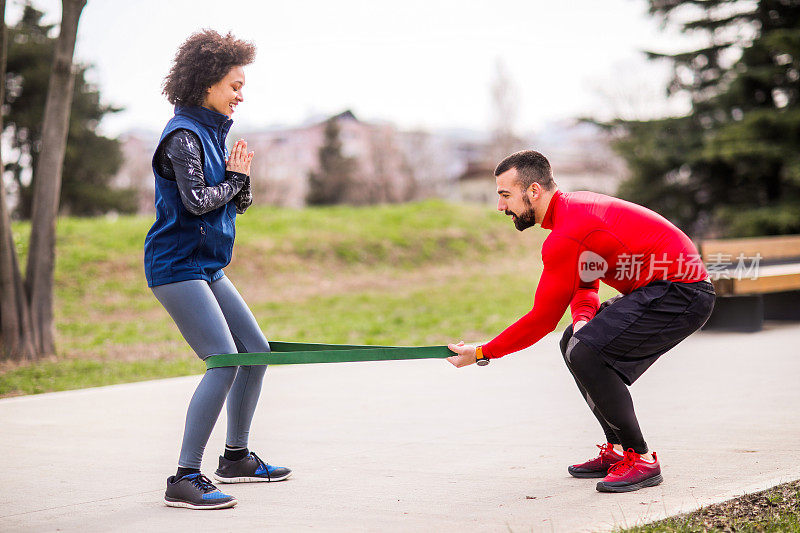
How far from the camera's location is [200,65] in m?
4.34

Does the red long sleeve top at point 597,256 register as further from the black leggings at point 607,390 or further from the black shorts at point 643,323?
the black leggings at point 607,390

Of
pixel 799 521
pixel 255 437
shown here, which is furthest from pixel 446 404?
pixel 799 521

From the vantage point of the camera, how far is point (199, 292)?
420cm

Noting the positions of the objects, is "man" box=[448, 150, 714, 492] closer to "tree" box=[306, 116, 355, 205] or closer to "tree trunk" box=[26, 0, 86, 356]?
"tree trunk" box=[26, 0, 86, 356]

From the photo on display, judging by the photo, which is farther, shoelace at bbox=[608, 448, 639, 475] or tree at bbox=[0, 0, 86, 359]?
tree at bbox=[0, 0, 86, 359]

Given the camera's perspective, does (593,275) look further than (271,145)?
No

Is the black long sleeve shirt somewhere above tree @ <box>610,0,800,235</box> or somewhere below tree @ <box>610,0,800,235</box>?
below

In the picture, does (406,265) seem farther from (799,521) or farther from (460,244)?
(799,521)

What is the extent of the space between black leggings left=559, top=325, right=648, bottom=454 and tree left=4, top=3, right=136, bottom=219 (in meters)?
23.9

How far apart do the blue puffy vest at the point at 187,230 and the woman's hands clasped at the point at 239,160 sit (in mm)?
57

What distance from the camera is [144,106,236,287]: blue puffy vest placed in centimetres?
419

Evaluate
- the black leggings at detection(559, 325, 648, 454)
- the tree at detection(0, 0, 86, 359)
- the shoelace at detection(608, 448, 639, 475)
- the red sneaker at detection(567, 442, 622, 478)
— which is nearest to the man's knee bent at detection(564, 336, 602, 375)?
Result: the black leggings at detection(559, 325, 648, 454)

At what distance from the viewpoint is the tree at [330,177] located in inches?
1955

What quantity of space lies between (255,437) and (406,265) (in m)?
16.4
